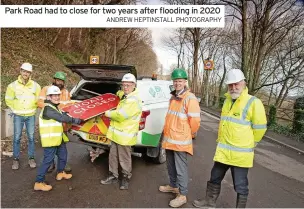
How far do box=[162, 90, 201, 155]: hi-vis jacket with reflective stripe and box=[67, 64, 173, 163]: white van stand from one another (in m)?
0.90

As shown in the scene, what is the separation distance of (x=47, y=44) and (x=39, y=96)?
573 inches

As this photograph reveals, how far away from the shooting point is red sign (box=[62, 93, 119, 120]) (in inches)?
169

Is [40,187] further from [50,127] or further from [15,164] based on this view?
[15,164]

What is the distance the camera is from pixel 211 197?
384 centimetres

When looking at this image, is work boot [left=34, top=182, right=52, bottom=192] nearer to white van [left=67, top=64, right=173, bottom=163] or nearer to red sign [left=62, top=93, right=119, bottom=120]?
white van [left=67, top=64, right=173, bottom=163]

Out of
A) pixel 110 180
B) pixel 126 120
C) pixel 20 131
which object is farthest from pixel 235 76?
pixel 20 131

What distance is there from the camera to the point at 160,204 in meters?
3.85

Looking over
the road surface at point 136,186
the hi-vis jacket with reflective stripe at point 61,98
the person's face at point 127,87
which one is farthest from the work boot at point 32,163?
the person's face at point 127,87

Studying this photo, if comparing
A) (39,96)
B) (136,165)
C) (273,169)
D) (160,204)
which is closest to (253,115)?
(160,204)

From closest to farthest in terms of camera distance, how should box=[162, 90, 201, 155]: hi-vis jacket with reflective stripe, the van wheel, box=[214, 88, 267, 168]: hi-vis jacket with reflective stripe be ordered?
box=[214, 88, 267, 168]: hi-vis jacket with reflective stripe → box=[162, 90, 201, 155]: hi-vis jacket with reflective stripe → the van wheel

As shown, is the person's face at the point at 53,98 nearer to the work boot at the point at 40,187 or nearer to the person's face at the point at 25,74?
the person's face at the point at 25,74

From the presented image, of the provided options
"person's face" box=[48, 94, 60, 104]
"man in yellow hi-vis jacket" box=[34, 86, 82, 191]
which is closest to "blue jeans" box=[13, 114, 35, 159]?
"man in yellow hi-vis jacket" box=[34, 86, 82, 191]

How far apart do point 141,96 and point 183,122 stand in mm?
1438

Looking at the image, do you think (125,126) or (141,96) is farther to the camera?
(141,96)
